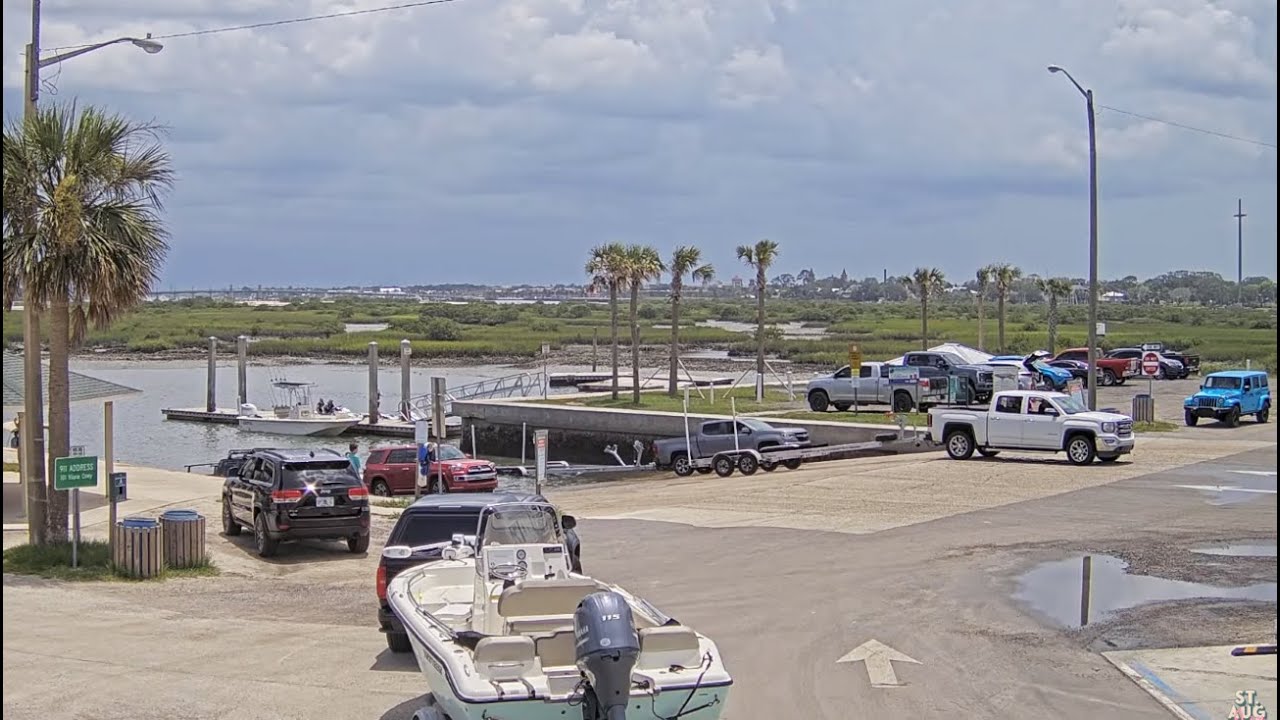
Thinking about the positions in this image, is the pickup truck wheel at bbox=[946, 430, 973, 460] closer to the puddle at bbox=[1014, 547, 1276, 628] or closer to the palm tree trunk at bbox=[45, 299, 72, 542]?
the puddle at bbox=[1014, 547, 1276, 628]

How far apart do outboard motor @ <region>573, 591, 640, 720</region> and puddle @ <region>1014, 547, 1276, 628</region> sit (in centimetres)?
813

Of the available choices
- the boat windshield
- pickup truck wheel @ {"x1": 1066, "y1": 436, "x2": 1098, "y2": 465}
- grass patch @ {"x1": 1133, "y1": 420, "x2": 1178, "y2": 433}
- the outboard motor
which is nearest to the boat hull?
grass patch @ {"x1": 1133, "y1": 420, "x2": 1178, "y2": 433}

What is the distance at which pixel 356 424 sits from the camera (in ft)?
207

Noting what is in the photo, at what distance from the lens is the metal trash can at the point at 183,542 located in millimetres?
19000

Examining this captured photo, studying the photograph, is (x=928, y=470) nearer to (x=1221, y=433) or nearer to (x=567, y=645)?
(x=1221, y=433)

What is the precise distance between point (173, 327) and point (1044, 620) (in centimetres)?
14892

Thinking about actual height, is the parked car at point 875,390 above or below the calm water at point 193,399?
above

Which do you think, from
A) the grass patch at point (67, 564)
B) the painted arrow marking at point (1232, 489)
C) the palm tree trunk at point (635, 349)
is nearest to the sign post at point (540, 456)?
the grass patch at point (67, 564)

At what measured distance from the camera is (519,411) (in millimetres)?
55406

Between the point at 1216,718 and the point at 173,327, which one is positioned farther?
the point at 173,327

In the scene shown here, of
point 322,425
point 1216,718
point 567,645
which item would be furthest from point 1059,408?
point 322,425

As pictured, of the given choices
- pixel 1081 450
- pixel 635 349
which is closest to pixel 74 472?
pixel 1081 450

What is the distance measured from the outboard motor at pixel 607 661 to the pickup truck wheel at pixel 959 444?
83.2 ft

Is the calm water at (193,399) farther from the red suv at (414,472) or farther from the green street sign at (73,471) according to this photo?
the green street sign at (73,471)
